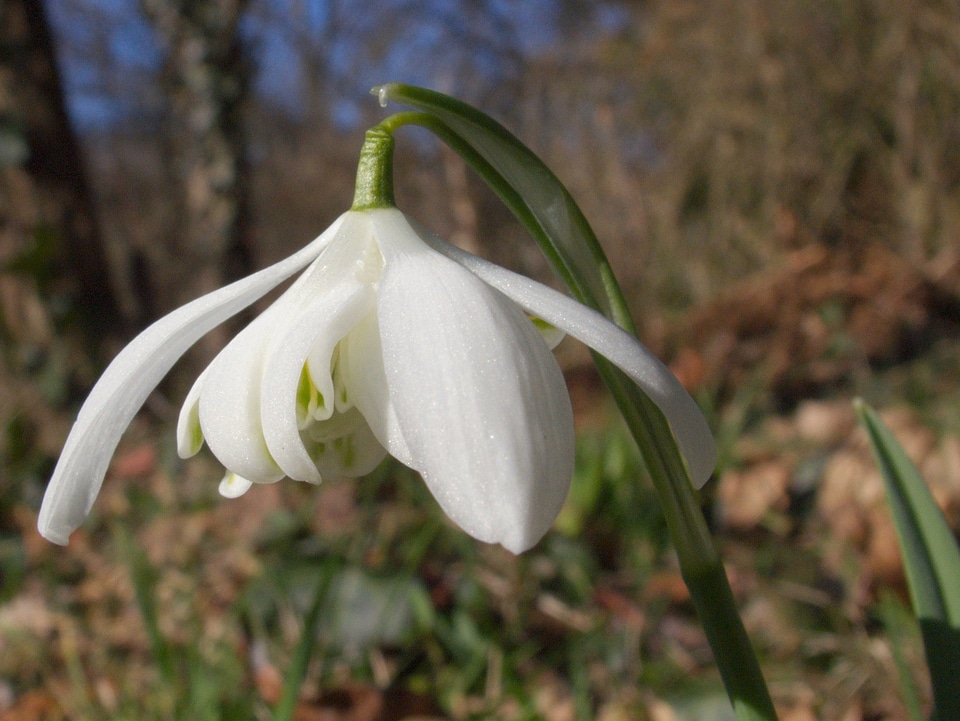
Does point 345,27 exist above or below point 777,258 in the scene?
above

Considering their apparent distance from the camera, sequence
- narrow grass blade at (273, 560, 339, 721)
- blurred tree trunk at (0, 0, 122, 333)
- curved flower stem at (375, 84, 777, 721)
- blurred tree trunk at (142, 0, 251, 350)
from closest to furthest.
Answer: curved flower stem at (375, 84, 777, 721)
narrow grass blade at (273, 560, 339, 721)
blurred tree trunk at (0, 0, 122, 333)
blurred tree trunk at (142, 0, 251, 350)

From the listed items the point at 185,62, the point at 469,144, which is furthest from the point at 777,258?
the point at 469,144

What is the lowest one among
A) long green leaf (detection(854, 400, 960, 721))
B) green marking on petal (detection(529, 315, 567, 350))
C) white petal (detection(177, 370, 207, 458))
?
long green leaf (detection(854, 400, 960, 721))

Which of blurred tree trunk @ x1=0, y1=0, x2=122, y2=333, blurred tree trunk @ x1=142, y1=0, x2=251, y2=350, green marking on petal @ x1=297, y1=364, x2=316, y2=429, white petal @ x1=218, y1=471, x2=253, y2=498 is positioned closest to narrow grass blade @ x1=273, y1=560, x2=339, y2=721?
white petal @ x1=218, y1=471, x2=253, y2=498

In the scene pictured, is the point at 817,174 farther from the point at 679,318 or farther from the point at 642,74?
the point at 642,74

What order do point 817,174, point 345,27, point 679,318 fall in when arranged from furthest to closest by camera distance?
point 345,27 < point 817,174 < point 679,318

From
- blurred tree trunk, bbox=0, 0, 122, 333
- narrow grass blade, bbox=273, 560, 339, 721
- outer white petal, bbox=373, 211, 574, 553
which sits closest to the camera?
outer white petal, bbox=373, 211, 574, 553

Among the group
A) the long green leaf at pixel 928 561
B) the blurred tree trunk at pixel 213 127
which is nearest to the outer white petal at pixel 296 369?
the long green leaf at pixel 928 561

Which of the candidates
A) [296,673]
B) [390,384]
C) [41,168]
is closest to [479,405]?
[390,384]

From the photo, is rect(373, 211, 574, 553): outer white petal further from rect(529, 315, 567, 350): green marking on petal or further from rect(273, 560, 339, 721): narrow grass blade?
rect(273, 560, 339, 721): narrow grass blade
